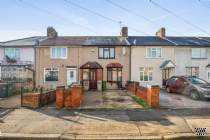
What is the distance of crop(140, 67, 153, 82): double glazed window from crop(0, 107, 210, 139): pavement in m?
13.0

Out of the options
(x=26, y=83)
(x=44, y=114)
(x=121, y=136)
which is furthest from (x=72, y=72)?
(x=121, y=136)

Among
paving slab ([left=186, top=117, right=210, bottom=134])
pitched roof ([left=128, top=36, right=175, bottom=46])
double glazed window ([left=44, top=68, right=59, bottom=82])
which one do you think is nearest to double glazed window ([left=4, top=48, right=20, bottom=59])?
double glazed window ([left=44, top=68, right=59, bottom=82])

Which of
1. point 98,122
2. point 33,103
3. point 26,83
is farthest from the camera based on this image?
point 26,83

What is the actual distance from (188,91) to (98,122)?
991cm

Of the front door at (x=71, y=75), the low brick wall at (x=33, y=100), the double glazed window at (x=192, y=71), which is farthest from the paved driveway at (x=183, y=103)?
the front door at (x=71, y=75)

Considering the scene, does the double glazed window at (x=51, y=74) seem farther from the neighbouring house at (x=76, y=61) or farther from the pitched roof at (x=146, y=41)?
the pitched roof at (x=146, y=41)

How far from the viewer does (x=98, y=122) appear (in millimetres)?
8336

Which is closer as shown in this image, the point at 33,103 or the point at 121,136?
the point at 121,136

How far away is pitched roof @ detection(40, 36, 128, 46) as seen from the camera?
23.5m

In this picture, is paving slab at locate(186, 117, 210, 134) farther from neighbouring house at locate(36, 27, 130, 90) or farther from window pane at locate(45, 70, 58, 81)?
window pane at locate(45, 70, 58, 81)

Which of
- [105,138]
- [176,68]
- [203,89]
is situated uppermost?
[176,68]

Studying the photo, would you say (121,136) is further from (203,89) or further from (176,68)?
(176,68)

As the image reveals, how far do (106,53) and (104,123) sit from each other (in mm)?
15686

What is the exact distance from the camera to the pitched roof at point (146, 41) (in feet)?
76.8
